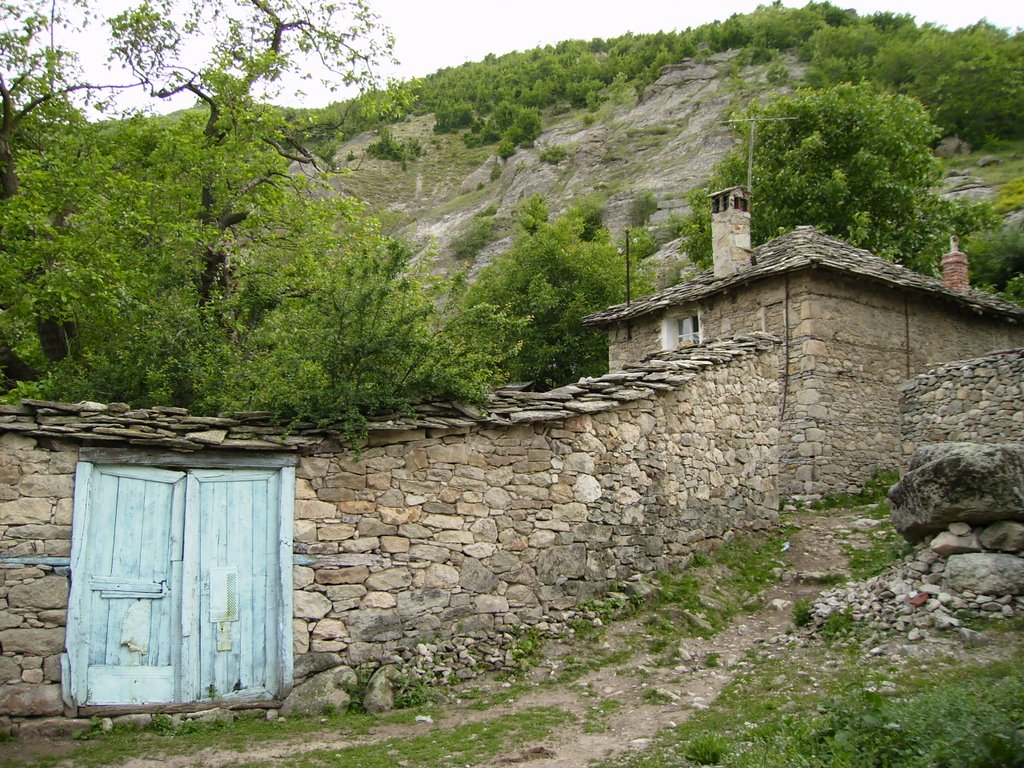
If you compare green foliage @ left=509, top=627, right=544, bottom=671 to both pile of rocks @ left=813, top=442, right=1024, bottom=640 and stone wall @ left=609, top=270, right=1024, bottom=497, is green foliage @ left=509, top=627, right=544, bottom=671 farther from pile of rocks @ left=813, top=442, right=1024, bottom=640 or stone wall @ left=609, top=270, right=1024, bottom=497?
stone wall @ left=609, top=270, right=1024, bottom=497

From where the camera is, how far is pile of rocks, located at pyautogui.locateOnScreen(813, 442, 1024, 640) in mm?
7121

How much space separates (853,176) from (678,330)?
913cm

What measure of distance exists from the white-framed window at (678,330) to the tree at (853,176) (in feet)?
21.3

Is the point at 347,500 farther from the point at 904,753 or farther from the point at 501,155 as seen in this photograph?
the point at 501,155

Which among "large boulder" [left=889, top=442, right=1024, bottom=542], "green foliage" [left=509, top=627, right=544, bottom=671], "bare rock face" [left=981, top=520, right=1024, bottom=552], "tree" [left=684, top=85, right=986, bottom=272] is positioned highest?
"tree" [left=684, top=85, right=986, bottom=272]

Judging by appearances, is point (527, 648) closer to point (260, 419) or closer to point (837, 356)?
point (260, 419)

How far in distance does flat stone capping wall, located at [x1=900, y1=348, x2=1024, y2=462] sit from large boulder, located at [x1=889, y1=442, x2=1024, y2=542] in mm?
4699

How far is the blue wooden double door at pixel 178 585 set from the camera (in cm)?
662

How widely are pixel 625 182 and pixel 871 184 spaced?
94.5 ft

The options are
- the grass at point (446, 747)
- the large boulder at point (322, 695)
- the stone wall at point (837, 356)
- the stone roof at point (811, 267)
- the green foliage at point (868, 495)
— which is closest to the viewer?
the grass at point (446, 747)

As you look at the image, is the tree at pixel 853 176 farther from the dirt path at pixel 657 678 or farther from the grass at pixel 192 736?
the grass at pixel 192 736

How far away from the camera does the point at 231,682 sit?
6980mm

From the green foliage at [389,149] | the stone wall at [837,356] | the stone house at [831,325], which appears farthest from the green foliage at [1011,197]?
the green foliage at [389,149]

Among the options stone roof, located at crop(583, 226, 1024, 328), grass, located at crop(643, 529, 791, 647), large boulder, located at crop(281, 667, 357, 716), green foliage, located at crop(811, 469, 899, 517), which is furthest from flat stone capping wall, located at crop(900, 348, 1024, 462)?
large boulder, located at crop(281, 667, 357, 716)
